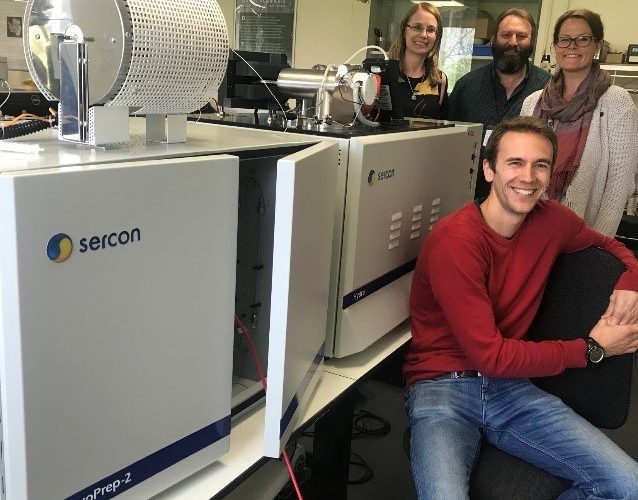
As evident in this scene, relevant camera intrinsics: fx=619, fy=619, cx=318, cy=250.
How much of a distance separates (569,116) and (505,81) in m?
0.40

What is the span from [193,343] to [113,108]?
14.2 inches

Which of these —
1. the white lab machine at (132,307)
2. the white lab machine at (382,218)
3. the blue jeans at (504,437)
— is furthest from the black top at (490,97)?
the white lab machine at (132,307)

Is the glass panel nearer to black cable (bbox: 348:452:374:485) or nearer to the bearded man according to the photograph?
the bearded man

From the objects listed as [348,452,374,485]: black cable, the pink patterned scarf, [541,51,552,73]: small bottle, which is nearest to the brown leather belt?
[348,452,374,485]: black cable

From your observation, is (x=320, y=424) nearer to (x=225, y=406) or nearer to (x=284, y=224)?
(x=225, y=406)

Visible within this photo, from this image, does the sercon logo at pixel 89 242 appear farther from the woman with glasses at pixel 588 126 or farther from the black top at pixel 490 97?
→ the black top at pixel 490 97

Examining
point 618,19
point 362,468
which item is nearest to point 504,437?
point 362,468

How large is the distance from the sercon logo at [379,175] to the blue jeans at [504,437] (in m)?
0.51

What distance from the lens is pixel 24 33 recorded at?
2.95 ft

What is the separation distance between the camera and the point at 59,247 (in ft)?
2.17

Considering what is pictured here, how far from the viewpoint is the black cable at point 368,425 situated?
2432 mm

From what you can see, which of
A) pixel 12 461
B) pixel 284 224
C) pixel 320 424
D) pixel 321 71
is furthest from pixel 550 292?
pixel 12 461

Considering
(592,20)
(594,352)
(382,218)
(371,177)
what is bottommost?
(594,352)

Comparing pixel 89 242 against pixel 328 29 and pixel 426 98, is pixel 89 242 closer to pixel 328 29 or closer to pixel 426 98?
pixel 426 98
